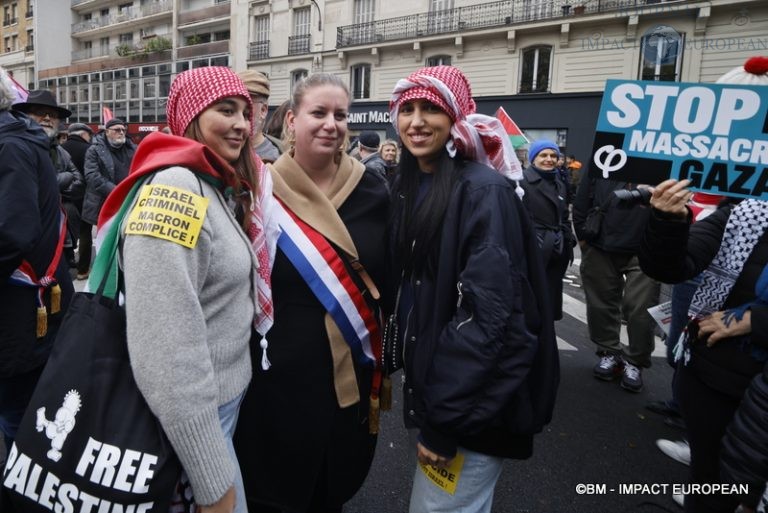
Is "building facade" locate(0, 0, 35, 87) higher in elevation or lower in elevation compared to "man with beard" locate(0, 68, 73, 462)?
higher

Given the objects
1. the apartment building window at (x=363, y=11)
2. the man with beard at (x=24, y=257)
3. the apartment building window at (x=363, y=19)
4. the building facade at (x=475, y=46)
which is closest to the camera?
the man with beard at (x=24, y=257)

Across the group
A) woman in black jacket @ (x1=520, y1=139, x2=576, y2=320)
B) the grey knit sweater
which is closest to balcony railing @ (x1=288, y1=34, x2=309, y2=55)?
woman in black jacket @ (x1=520, y1=139, x2=576, y2=320)

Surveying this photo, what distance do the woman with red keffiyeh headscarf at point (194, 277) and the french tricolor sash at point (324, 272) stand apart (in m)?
0.25

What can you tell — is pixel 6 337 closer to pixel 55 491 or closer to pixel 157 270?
pixel 55 491

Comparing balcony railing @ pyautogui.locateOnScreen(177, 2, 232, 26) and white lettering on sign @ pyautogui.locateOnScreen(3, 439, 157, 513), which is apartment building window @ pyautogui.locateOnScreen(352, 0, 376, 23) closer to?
balcony railing @ pyautogui.locateOnScreen(177, 2, 232, 26)

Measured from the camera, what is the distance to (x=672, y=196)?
193 centimetres

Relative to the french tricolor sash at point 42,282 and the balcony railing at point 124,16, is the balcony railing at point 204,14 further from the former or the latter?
the french tricolor sash at point 42,282

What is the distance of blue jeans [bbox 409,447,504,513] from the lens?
64.6 inches

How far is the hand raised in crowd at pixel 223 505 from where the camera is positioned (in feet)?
4.42

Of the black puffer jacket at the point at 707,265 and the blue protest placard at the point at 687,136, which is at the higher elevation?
the blue protest placard at the point at 687,136

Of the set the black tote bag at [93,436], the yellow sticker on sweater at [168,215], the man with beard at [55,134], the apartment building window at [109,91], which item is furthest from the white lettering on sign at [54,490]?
the apartment building window at [109,91]

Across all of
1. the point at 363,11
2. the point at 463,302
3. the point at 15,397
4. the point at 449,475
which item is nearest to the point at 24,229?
the point at 15,397

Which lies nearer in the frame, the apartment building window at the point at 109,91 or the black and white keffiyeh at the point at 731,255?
the black and white keffiyeh at the point at 731,255

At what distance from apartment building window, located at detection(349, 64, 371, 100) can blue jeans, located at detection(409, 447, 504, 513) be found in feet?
76.8
